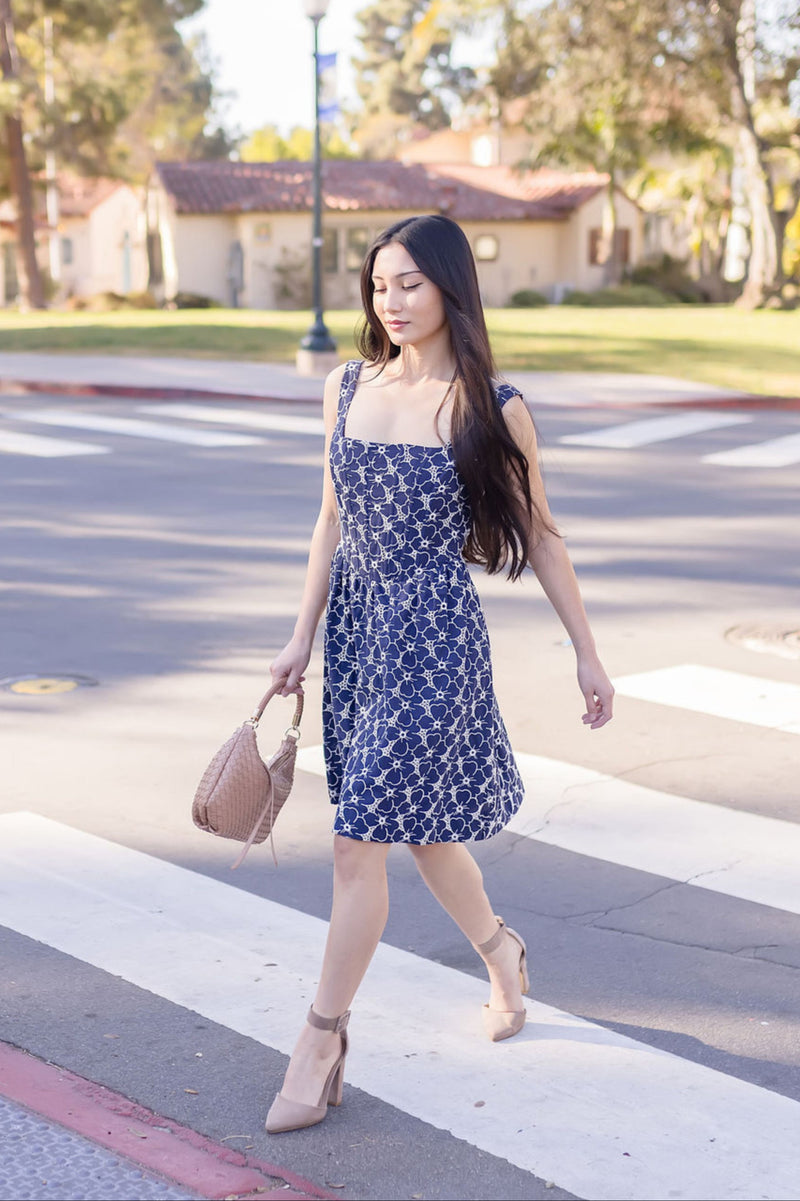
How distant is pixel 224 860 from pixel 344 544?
1.85 meters

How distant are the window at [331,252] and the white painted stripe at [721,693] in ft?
168

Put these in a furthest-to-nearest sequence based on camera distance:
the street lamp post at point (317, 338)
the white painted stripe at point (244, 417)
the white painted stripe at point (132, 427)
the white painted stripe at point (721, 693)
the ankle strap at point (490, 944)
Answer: the street lamp post at point (317, 338) < the white painted stripe at point (244, 417) < the white painted stripe at point (132, 427) < the white painted stripe at point (721, 693) < the ankle strap at point (490, 944)

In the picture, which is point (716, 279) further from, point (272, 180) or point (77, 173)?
point (77, 173)

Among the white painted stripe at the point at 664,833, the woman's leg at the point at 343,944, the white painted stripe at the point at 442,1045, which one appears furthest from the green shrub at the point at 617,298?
the woman's leg at the point at 343,944

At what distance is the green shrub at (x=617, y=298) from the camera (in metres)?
53.8

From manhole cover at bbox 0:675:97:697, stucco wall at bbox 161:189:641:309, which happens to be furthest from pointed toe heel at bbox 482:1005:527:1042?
stucco wall at bbox 161:189:641:309

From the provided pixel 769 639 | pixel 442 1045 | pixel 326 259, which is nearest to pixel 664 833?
pixel 442 1045

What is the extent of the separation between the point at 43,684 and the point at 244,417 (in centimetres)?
1113

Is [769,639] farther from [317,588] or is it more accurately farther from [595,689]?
[317,588]

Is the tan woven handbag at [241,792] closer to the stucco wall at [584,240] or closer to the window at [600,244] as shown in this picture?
the stucco wall at [584,240]

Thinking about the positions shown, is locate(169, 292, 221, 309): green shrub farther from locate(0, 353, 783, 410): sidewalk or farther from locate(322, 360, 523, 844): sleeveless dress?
locate(322, 360, 523, 844): sleeveless dress

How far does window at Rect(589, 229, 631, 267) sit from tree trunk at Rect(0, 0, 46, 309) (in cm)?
2012

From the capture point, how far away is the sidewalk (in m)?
19.9

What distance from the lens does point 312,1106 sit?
11.6 ft
